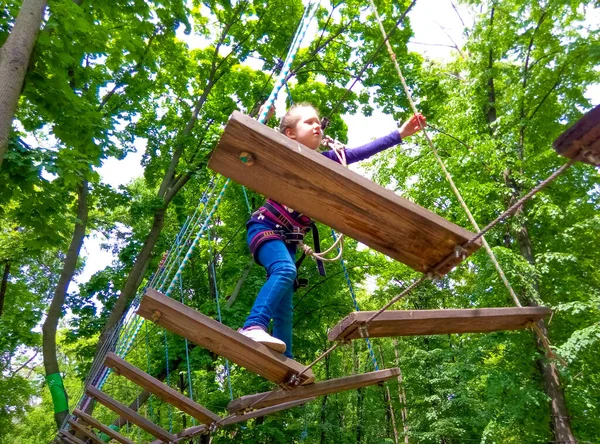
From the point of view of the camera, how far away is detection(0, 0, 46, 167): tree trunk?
10.6ft

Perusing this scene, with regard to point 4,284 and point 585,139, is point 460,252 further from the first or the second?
point 4,284

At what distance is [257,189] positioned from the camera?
66.0 inches

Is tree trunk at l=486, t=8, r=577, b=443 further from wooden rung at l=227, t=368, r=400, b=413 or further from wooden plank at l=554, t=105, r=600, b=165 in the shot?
wooden plank at l=554, t=105, r=600, b=165

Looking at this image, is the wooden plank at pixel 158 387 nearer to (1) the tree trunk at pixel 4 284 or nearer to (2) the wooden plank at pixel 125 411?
(2) the wooden plank at pixel 125 411

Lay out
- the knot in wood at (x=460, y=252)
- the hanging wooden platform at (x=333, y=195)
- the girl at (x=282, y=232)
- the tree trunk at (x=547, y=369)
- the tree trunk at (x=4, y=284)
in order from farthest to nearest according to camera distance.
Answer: the tree trunk at (x=4, y=284)
the tree trunk at (x=547, y=369)
the girl at (x=282, y=232)
the knot in wood at (x=460, y=252)
the hanging wooden platform at (x=333, y=195)

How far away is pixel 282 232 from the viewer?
2557 millimetres

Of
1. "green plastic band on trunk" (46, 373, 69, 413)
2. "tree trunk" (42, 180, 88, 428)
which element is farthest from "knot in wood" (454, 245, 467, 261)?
"green plastic band on trunk" (46, 373, 69, 413)

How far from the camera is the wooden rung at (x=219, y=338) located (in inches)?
84.2

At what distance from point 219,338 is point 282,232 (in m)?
Result: 0.65

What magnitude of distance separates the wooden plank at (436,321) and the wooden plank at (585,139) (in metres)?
0.90

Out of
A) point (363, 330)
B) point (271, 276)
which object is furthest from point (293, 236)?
point (363, 330)

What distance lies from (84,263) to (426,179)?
1106 centimetres

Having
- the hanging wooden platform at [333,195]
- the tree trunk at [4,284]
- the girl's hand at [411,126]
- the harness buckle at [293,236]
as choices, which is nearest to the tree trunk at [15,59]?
the harness buckle at [293,236]

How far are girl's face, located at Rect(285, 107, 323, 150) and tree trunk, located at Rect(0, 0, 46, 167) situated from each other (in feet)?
6.85
